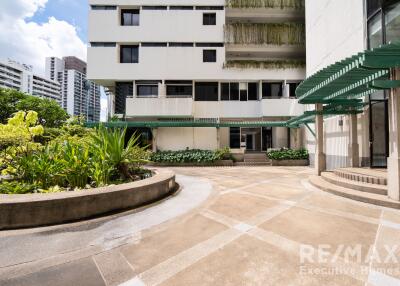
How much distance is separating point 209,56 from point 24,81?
135m

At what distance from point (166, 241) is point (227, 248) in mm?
1108

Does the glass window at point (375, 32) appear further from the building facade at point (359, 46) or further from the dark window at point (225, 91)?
the dark window at point (225, 91)

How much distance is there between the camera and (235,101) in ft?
63.8

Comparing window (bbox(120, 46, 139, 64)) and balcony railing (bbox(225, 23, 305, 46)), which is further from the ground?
balcony railing (bbox(225, 23, 305, 46))

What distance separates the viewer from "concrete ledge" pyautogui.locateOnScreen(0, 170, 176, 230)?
4121 mm

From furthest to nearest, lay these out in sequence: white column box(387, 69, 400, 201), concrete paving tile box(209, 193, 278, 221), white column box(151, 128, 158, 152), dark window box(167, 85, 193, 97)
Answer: dark window box(167, 85, 193, 97) → white column box(151, 128, 158, 152) → white column box(387, 69, 400, 201) → concrete paving tile box(209, 193, 278, 221)

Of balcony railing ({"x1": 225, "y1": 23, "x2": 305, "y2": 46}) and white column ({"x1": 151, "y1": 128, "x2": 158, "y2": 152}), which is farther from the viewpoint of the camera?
balcony railing ({"x1": 225, "y1": 23, "x2": 305, "y2": 46})

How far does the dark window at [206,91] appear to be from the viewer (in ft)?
65.8

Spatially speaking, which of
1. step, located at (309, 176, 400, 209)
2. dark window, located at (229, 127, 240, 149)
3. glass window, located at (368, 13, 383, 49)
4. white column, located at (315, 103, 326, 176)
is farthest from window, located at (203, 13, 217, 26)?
step, located at (309, 176, 400, 209)

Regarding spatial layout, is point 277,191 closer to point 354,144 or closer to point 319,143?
point 319,143

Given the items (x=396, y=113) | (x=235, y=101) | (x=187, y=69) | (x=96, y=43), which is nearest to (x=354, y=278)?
(x=396, y=113)

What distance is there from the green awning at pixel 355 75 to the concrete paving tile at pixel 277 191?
156 inches

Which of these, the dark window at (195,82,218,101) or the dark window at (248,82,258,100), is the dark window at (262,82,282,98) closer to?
the dark window at (248,82,258,100)

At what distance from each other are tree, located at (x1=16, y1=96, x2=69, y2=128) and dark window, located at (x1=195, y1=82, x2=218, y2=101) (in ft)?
117
